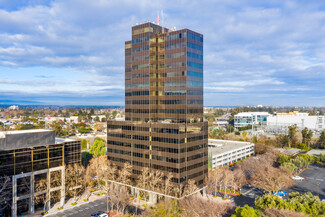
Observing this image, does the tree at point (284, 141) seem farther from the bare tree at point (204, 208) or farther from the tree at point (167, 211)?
the tree at point (167, 211)

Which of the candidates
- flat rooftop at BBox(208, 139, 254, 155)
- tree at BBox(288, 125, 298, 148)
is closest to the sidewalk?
flat rooftop at BBox(208, 139, 254, 155)

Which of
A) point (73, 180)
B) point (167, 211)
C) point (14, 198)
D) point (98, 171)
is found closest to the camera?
point (167, 211)

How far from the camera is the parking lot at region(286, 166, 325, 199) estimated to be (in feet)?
337

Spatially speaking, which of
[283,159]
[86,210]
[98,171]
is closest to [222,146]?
[283,159]

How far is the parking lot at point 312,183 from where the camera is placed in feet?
337

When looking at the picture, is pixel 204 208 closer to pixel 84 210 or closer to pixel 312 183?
pixel 84 210

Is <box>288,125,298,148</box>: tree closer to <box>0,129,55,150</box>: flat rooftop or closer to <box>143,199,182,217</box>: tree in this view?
<box>143,199,182,217</box>: tree

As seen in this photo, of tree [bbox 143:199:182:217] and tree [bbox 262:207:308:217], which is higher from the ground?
tree [bbox 262:207:308:217]

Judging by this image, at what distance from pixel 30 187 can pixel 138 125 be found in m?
39.8

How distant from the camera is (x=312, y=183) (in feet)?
374

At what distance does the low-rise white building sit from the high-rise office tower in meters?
38.2

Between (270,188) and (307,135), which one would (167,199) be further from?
(307,135)

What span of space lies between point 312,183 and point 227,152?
136ft

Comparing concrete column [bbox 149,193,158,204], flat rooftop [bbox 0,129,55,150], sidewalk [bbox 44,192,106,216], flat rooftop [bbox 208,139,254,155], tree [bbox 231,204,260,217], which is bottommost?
sidewalk [bbox 44,192,106,216]
